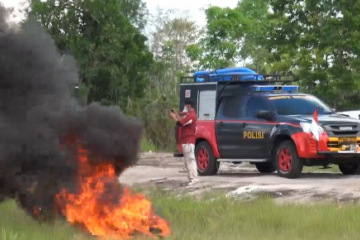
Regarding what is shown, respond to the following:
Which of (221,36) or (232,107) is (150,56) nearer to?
(221,36)

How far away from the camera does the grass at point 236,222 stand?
30.6ft

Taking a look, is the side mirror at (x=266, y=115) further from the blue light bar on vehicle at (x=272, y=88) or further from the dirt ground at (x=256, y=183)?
the dirt ground at (x=256, y=183)

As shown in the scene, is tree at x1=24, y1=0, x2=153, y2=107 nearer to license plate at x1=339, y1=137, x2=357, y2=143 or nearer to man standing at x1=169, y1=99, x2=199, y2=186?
man standing at x1=169, y1=99, x2=199, y2=186

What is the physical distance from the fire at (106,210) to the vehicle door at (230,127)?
23.0 feet

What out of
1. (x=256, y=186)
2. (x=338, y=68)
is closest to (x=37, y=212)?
(x=256, y=186)

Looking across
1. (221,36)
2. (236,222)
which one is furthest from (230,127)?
(221,36)

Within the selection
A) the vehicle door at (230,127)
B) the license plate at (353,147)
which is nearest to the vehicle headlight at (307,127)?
the license plate at (353,147)

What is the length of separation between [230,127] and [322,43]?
11.9 m

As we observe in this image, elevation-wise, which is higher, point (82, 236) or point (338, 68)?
point (338, 68)

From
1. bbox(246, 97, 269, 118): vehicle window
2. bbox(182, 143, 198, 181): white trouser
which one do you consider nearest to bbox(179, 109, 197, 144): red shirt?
bbox(182, 143, 198, 181): white trouser

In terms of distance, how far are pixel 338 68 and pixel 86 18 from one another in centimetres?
907

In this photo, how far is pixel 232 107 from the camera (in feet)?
56.4

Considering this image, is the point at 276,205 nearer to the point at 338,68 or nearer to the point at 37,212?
the point at 37,212

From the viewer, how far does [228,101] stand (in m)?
17.4
